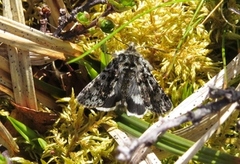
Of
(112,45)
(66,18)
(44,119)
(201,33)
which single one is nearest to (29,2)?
(66,18)

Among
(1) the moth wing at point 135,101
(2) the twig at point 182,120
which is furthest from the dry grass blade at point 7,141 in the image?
(2) the twig at point 182,120

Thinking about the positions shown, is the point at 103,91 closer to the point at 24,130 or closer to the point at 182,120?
the point at 24,130

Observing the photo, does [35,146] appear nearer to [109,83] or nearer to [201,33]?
[109,83]

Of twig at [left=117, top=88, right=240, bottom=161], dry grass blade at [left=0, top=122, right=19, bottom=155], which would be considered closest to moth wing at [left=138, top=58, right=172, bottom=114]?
twig at [left=117, top=88, right=240, bottom=161]


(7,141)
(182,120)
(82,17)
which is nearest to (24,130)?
(7,141)

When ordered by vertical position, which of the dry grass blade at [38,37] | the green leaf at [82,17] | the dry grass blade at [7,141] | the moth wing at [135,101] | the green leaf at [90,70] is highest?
the green leaf at [82,17]

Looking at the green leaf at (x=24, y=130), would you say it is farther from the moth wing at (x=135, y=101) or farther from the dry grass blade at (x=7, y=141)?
the moth wing at (x=135, y=101)

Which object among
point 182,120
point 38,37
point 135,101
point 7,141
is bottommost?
point 7,141

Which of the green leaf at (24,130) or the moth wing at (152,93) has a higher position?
the moth wing at (152,93)
